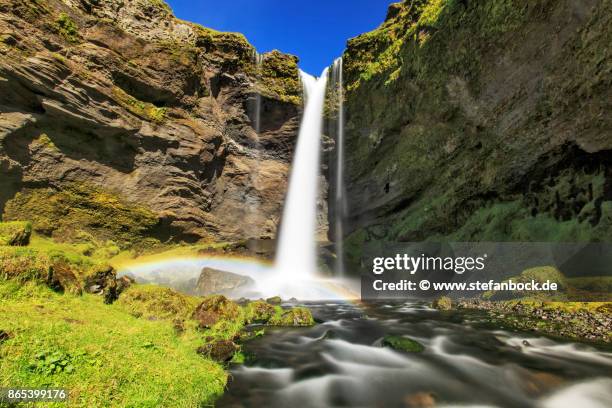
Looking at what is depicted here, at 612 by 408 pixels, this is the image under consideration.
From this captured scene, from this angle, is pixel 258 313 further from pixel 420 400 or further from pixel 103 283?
pixel 420 400

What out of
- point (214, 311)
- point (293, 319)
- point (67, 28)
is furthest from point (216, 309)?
point (67, 28)

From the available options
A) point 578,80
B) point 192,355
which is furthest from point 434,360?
point 578,80

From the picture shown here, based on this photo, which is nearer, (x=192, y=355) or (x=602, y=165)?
(x=192, y=355)

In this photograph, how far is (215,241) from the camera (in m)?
35.7

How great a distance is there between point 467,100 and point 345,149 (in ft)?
57.9

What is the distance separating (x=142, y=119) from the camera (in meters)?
31.7

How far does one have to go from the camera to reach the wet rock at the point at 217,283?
913 inches

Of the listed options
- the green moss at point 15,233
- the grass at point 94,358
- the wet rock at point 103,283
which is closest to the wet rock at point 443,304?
the grass at point 94,358

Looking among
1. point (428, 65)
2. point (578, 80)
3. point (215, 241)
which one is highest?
point (428, 65)

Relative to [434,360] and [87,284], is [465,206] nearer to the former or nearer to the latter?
[434,360]

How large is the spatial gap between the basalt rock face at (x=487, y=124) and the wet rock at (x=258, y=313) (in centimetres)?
1556

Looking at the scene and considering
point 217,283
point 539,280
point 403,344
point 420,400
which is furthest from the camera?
point 217,283

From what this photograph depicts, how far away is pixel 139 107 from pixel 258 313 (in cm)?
2740

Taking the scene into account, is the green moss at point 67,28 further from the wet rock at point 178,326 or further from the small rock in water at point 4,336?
the small rock in water at point 4,336
